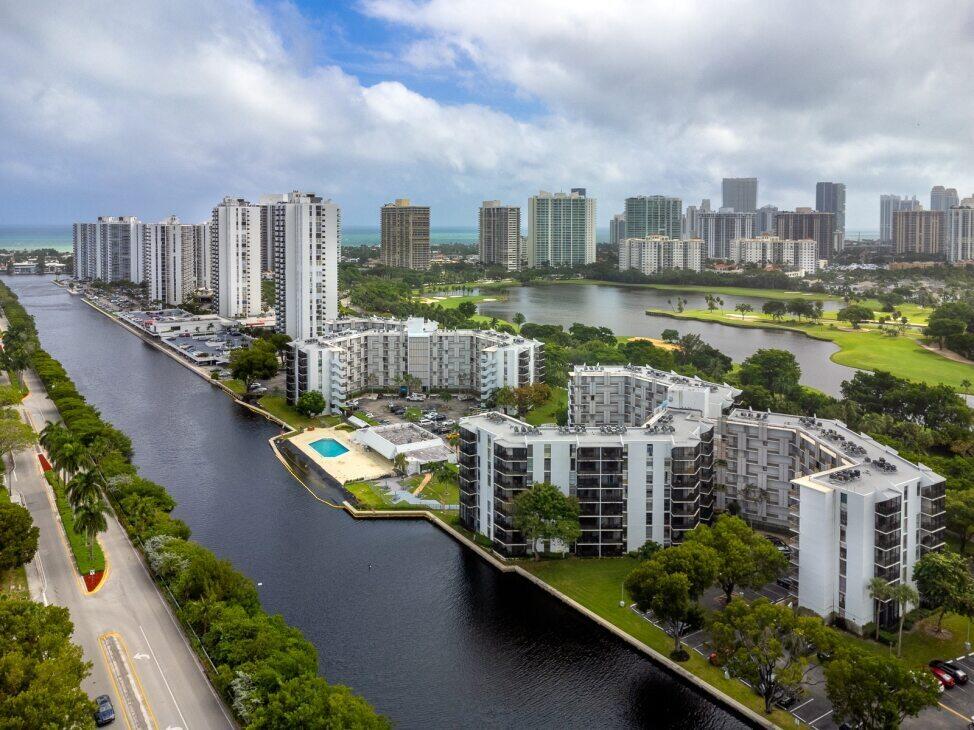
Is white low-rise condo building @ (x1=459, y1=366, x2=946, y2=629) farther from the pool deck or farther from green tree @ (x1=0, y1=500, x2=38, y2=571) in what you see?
green tree @ (x1=0, y1=500, x2=38, y2=571)

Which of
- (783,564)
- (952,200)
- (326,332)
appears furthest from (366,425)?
(952,200)

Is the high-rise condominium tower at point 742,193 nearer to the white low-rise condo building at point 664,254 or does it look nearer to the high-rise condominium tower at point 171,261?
the white low-rise condo building at point 664,254

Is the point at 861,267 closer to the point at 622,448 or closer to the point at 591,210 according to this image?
the point at 591,210

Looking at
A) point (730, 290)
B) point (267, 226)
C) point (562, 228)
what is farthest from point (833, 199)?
point (267, 226)

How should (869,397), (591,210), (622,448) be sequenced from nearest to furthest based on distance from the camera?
1. (622,448)
2. (869,397)
3. (591,210)

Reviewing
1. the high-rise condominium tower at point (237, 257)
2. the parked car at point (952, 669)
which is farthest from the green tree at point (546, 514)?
the high-rise condominium tower at point (237, 257)

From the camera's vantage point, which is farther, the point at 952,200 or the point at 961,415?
the point at 952,200

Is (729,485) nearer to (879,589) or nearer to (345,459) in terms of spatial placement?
(879,589)
